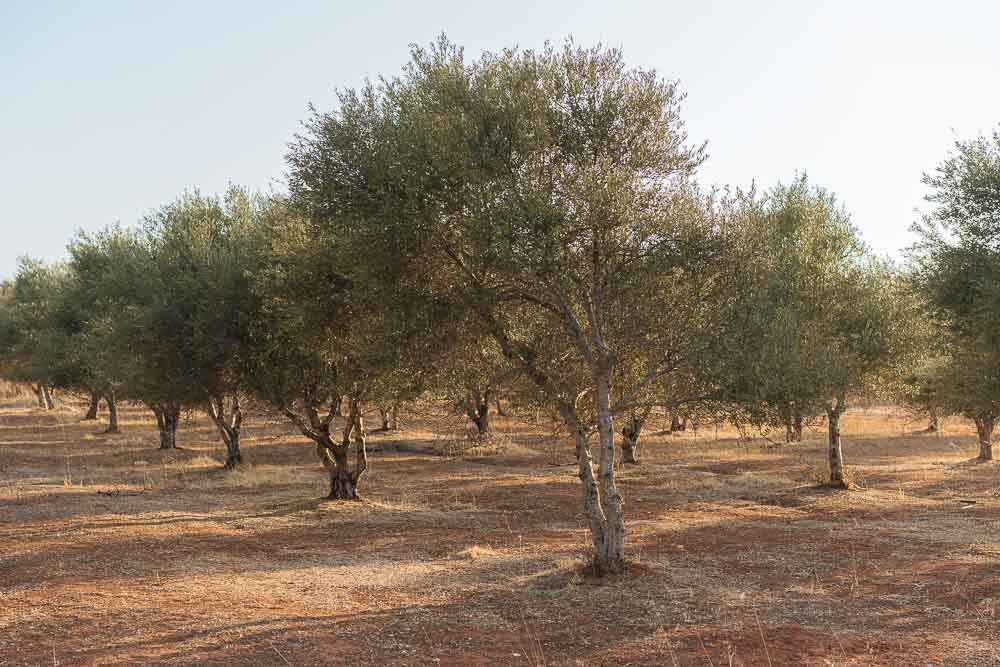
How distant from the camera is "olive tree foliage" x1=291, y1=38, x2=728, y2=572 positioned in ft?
52.1

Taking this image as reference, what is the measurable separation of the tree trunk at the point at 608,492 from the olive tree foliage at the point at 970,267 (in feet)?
30.0

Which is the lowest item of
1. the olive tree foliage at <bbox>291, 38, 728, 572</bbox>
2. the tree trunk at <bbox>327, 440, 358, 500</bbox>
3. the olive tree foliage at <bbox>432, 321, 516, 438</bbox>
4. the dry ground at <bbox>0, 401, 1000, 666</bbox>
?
the dry ground at <bbox>0, 401, 1000, 666</bbox>

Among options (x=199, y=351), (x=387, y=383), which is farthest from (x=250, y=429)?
(x=387, y=383)

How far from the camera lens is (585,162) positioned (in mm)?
16938

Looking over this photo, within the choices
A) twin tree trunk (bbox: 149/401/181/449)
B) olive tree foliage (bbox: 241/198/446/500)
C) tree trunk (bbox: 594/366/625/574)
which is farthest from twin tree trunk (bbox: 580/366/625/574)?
twin tree trunk (bbox: 149/401/181/449)

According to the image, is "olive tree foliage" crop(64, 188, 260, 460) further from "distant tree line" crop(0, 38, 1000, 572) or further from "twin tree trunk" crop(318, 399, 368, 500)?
"distant tree line" crop(0, 38, 1000, 572)

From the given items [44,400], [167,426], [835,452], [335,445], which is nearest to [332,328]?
[335,445]

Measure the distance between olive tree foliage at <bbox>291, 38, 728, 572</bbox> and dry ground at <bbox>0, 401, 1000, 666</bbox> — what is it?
3286 mm

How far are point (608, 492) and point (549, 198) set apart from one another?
6189mm

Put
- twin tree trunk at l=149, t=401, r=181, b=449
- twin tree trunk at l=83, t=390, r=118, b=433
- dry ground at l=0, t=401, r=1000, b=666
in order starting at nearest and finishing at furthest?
1. dry ground at l=0, t=401, r=1000, b=666
2. twin tree trunk at l=149, t=401, r=181, b=449
3. twin tree trunk at l=83, t=390, r=118, b=433

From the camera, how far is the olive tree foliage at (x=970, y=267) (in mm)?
19891

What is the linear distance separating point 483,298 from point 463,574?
6533 millimetres

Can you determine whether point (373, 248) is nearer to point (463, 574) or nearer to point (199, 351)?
point (463, 574)

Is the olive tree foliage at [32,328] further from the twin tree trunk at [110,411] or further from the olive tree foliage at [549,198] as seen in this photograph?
the olive tree foliage at [549,198]
